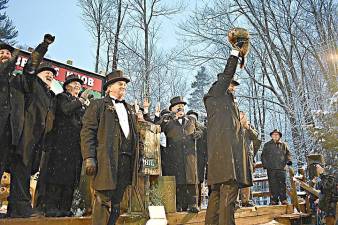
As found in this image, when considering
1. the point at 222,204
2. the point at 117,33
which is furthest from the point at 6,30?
the point at 222,204

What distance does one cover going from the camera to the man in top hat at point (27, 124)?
162 inches

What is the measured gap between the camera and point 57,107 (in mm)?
4824

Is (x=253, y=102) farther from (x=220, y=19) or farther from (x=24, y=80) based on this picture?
(x=24, y=80)

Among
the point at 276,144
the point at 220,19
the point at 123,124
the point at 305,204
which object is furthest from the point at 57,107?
the point at 220,19

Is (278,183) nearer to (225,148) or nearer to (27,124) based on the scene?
(225,148)

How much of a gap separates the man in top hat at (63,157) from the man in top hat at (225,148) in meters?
1.81

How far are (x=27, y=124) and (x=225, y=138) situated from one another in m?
2.35

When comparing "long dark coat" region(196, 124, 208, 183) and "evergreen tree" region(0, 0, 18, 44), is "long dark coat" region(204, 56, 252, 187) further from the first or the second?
"evergreen tree" region(0, 0, 18, 44)

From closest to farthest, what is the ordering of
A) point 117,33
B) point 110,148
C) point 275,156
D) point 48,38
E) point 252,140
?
point 110,148 < point 48,38 < point 252,140 < point 275,156 < point 117,33

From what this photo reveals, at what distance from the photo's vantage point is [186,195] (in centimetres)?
631

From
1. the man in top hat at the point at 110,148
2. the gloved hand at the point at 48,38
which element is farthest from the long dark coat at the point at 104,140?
the gloved hand at the point at 48,38

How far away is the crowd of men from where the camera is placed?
12.3ft

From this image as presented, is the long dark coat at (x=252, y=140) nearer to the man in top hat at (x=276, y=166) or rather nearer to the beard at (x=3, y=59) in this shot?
the man in top hat at (x=276, y=166)

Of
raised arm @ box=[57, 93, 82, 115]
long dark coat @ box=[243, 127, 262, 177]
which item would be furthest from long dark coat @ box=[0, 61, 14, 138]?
long dark coat @ box=[243, 127, 262, 177]
